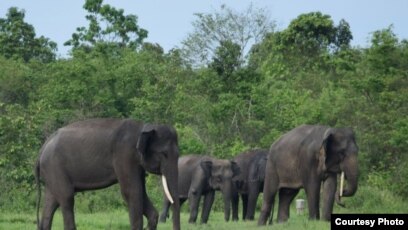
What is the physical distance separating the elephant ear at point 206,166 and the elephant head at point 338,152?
609 cm

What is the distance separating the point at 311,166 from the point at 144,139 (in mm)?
3758

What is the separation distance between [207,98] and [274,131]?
390 centimetres

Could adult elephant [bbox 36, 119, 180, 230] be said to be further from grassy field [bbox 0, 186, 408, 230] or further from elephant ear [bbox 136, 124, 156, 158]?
grassy field [bbox 0, 186, 408, 230]

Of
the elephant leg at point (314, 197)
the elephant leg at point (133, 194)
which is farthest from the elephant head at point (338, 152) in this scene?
the elephant leg at point (133, 194)

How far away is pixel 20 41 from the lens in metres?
49.4

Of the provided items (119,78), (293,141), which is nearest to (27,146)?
(119,78)

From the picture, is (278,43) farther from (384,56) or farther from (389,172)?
(389,172)

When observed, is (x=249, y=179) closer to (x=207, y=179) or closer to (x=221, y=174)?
(x=221, y=174)

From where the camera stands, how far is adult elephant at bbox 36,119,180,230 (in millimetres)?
14406

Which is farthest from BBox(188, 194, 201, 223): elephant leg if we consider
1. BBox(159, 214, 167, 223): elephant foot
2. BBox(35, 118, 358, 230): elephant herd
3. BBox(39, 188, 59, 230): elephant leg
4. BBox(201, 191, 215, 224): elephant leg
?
BBox(39, 188, 59, 230): elephant leg

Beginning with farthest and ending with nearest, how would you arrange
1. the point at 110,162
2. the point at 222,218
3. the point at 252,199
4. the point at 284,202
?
the point at 222,218
the point at 252,199
the point at 284,202
the point at 110,162

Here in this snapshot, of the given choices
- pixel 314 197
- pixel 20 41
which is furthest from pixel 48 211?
pixel 20 41

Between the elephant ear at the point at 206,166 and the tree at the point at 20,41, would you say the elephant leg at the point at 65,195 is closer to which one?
the elephant ear at the point at 206,166

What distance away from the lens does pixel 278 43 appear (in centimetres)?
4738
